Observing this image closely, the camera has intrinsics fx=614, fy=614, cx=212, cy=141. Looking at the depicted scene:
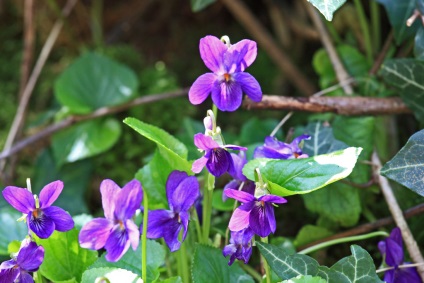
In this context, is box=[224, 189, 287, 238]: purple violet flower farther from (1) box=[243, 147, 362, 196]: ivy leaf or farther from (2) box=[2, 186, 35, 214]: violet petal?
(2) box=[2, 186, 35, 214]: violet petal

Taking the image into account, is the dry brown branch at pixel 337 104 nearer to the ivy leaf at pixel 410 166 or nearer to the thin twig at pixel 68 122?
the ivy leaf at pixel 410 166

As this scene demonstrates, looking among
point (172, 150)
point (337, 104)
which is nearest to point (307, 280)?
point (172, 150)

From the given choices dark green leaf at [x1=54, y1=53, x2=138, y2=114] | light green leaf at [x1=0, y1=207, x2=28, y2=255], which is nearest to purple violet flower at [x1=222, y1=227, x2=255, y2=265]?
light green leaf at [x1=0, y1=207, x2=28, y2=255]

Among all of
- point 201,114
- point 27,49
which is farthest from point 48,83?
point 201,114

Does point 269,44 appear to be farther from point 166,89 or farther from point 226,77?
point 226,77

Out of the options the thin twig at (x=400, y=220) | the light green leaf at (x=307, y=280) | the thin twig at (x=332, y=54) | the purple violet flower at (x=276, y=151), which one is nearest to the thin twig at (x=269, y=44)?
the thin twig at (x=332, y=54)

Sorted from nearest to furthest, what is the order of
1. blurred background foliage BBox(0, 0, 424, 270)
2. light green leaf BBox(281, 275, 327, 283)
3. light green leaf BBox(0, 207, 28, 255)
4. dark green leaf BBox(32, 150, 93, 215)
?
1. light green leaf BBox(281, 275, 327, 283)
2. light green leaf BBox(0, 207, 28, 255)
3. blurred background foliage BBox(0, 0, 424, 270)
4. dark green leaf BBox(32, 150, 93, 215)
